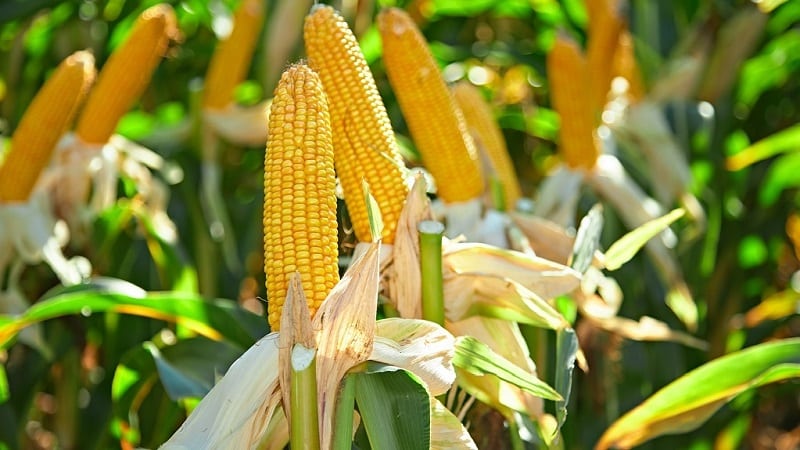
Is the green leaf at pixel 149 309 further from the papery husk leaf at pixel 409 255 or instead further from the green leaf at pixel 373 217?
the green leaf at pixel 373 217

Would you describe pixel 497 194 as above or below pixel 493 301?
above

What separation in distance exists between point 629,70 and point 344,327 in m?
2.32

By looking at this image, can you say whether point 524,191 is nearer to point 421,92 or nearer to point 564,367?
point 421,92

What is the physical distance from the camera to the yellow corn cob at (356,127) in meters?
1.65

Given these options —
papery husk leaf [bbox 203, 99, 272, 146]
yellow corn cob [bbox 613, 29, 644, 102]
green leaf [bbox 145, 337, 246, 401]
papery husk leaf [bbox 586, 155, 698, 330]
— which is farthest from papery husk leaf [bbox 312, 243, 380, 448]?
yellow corn cob [bbox 613, 29, 644, 102]

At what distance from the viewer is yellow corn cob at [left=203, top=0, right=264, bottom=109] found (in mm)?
2869

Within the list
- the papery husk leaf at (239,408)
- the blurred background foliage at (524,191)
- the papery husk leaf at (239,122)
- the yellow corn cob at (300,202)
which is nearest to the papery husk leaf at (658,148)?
the blurred background foliage at (524,191)

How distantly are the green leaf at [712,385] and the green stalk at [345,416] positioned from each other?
72 cm

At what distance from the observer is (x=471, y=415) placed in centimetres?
185

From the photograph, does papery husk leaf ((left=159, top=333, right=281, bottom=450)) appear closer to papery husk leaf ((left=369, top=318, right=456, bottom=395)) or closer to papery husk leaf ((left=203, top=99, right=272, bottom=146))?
papery husk leaf ((left=369, top=318, right=456, bottom=395))

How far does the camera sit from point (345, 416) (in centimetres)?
134

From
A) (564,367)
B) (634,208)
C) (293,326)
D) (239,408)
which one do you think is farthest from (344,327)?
(634,208)

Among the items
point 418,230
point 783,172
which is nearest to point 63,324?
point 418,230

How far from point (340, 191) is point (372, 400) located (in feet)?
1.65
